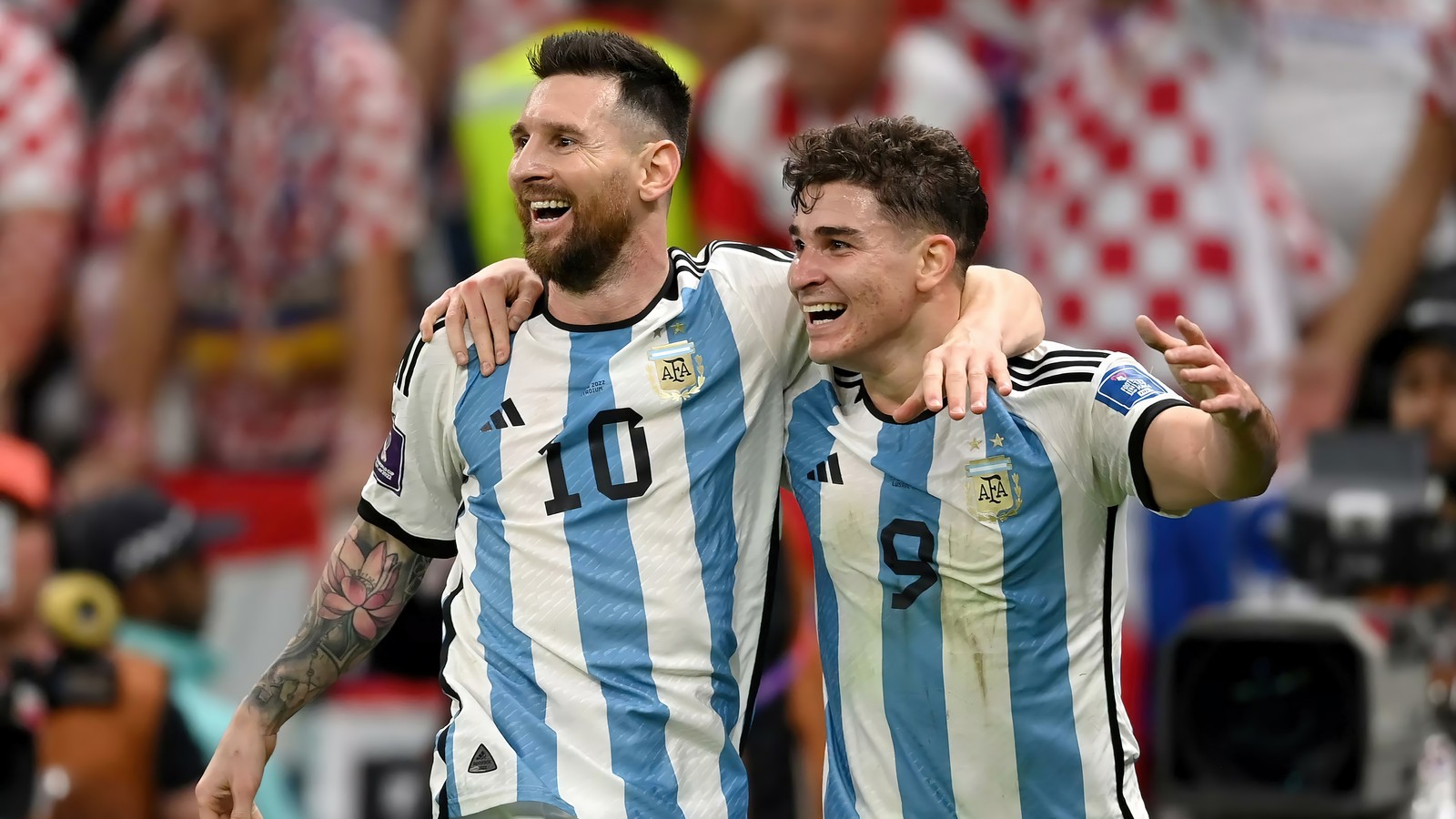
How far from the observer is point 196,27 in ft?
23.9

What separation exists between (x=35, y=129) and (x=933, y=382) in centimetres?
484

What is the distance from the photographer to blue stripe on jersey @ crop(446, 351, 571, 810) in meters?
3.77

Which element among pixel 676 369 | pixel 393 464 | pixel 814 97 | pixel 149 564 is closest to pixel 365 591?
pixel 393 464

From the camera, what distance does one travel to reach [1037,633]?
152 inches

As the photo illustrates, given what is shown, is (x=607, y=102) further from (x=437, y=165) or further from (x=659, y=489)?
(x=437, y=165)

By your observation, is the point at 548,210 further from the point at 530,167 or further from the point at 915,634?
the point at 915,634

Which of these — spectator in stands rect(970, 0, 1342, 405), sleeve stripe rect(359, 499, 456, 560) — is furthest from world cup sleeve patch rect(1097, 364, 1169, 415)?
spectator in stands rect(970, 0, 1342, 405)

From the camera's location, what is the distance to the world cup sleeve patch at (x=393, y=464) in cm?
408

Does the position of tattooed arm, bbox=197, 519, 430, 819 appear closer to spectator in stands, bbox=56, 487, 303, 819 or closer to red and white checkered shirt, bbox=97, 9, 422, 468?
spectator in stands, bbox=56, 487, 303, 819

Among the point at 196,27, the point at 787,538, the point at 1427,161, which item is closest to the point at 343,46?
the point at 196,27

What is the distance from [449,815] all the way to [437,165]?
14.9ft

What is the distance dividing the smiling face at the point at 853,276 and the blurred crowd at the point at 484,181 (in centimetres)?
291

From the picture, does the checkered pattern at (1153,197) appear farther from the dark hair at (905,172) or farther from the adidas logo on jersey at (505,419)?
the adidas logo on jersey at (505,419)

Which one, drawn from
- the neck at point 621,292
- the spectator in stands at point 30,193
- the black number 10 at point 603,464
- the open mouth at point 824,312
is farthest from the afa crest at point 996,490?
the spectator in stands at point 30,193
